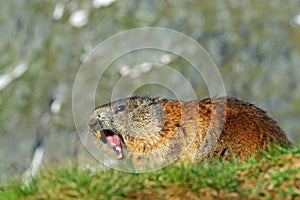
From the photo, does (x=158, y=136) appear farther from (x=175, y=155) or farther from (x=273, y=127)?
(x=273, y=127)

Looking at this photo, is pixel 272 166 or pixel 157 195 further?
pixel 272 166

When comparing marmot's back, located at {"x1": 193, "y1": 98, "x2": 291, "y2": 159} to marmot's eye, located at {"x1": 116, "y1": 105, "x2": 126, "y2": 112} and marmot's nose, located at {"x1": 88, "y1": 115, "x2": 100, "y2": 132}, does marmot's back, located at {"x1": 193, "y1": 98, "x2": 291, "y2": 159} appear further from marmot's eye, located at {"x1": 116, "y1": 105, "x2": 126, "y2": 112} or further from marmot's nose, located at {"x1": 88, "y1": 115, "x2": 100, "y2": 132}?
marmot's nose, located at {"x1": 88, "y1": 115, "x2": 100, "y2": 132}

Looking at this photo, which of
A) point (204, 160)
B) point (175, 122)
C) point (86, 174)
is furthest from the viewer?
point (175, 122)

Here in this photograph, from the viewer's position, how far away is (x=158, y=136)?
44.7ft

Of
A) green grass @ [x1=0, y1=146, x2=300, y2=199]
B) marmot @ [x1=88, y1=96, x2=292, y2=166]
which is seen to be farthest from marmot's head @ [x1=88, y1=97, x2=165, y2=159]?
green grass @ [x1=0, y1=146, x2=300, y2=199]

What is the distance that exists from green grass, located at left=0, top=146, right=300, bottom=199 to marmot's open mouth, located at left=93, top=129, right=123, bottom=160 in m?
1.23

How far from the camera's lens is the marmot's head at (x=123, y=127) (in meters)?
13.3

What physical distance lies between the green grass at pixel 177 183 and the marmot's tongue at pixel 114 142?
127 cm

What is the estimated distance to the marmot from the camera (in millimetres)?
13328

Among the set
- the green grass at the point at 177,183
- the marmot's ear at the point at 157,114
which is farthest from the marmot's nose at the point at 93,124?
the marmot's ear at the point at 157,114

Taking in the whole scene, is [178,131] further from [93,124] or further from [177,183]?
[177,183]

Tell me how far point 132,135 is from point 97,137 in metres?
0.73

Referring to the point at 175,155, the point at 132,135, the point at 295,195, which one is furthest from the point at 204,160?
the point at 295,195

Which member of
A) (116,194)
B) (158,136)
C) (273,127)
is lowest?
(116,194)
